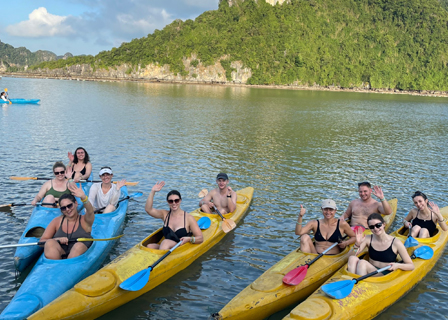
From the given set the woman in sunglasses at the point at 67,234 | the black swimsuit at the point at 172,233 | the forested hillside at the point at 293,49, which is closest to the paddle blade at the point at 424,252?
the black swimsuit at the point at 172,233

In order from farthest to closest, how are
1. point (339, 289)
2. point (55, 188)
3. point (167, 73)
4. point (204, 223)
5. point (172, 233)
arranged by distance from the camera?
point (167, 73) → point (55, 188) → point (204, 223) → point (172, 233) → point (339, 289)

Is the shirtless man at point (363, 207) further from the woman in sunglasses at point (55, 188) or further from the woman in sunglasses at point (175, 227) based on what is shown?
the woman in sunglasses at point (55, 188)

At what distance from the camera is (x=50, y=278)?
22.6 feet

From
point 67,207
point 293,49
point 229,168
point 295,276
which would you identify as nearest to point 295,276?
point 295,276

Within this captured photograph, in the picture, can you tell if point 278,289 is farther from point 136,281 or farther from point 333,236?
point 136,281

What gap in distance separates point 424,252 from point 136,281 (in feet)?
20.7

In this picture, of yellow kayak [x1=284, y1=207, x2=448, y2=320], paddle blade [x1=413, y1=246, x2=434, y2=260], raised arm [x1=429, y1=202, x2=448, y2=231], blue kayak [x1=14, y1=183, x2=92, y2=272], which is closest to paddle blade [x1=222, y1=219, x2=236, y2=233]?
yellow kayak [x1=284, y1=207, x2=448, y2=320]

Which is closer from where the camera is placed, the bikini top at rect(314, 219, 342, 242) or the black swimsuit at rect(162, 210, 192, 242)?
the bikini top at rect(314, 219, 342, 242)

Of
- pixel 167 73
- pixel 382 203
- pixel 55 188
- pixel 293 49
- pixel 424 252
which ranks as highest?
pixel 293 49

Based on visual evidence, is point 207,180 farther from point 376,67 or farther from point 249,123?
point 376,67

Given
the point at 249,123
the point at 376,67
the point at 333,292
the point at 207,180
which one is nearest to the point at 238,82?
the point at 376,67

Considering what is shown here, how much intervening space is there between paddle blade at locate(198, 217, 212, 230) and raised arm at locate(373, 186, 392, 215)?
14.2 ft

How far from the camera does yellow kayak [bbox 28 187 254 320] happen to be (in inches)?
241

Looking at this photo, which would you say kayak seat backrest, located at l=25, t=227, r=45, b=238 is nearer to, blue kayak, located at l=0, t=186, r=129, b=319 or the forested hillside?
blue kayak, located at l=0, t=186, r=129, b=319
